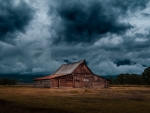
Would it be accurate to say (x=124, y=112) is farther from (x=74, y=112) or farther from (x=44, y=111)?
(x=44, y=111)

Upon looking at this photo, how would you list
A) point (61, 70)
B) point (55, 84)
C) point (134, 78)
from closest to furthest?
point (55, 84), point (61, 70), point (134, 78)

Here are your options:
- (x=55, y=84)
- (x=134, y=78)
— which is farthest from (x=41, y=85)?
(x=134, y=78)

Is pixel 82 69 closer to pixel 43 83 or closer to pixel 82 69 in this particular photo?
pixel 82 69

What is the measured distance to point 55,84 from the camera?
58.0 m

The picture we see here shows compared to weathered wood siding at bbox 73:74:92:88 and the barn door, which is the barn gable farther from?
the barn door

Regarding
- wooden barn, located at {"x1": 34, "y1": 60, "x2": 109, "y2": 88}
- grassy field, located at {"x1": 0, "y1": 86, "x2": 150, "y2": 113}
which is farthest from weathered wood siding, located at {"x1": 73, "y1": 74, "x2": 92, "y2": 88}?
grassy field, located at {"x1": 0, "y1": 86, "x2": 150, "y2": 113}

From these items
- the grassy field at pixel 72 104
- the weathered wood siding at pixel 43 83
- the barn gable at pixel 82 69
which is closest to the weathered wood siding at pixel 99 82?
the barn gable at pixel 82 69

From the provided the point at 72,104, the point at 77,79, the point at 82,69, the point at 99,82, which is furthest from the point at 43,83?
the point at 72,104

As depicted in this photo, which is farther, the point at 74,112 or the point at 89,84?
the point at 89,84

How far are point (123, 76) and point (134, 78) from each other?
10.4 meters

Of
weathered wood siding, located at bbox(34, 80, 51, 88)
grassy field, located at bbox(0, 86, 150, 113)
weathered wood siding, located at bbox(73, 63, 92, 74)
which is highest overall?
weathered wood siding, located at bbox(73, 63, 92, 74)

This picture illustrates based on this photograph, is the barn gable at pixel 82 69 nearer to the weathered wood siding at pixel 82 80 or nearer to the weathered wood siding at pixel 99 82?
the weathered wood siding at pixel 82 80

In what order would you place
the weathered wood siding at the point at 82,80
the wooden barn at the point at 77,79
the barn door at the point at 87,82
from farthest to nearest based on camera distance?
the barn door at the point at 87,82 < the weathered wood siding at the point at 82,80 < the wooden barn at the point at 77,79

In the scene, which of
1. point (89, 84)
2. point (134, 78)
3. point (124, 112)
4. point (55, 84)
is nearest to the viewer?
point (124, 112)
